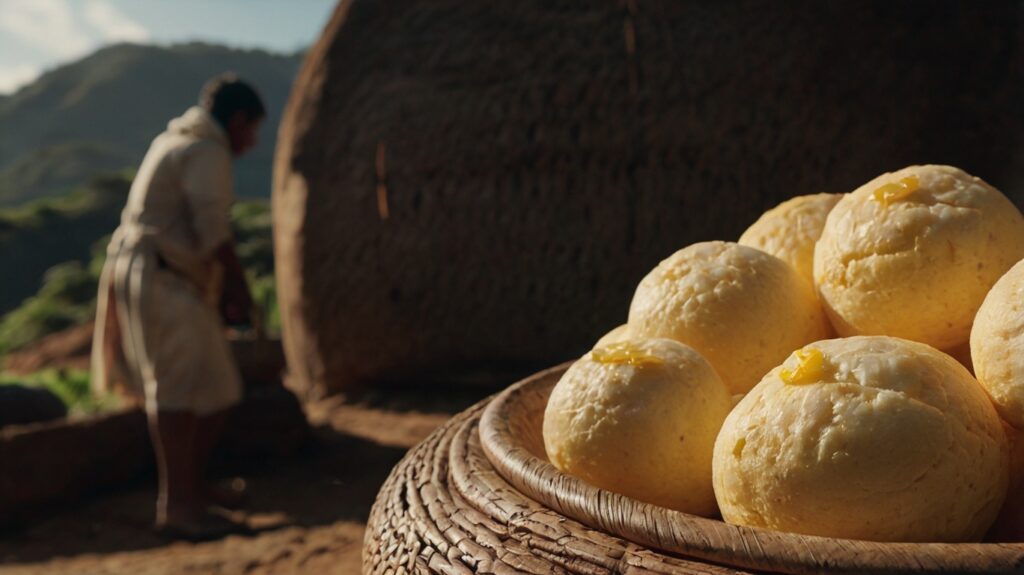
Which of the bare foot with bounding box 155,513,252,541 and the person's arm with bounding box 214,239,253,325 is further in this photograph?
the person's arm with bounding box 214,239,253,325

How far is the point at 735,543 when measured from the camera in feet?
2.65

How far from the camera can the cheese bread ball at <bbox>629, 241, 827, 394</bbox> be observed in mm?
1205

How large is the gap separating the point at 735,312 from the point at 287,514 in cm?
342


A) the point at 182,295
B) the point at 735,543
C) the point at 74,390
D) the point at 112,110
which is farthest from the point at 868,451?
the point at 112,110

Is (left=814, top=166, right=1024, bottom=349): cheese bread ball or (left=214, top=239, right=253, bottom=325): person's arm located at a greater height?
(left=814, top=166, right=1024, bottom=349): cheese bread ball

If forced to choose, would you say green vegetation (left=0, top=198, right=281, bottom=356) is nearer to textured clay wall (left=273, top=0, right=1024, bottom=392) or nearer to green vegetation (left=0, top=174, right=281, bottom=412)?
green vegetation (left=0, top=174, right=281, bottom=412)

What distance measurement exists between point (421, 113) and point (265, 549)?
2.80 metres

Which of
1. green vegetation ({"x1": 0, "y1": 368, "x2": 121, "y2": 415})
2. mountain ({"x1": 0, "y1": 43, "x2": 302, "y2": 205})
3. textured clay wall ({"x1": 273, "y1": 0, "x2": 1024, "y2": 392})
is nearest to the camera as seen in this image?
textured clay wall ({"x1": 273, "y1": 0, "x2": 1024, "y2": 392})

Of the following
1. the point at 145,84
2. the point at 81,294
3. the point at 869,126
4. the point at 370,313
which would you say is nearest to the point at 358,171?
the point at 370,313

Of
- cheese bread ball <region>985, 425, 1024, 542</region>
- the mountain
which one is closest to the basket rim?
cheese bread ball <region>985, 425, 1024, 542</region>

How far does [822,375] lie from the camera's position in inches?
37.2

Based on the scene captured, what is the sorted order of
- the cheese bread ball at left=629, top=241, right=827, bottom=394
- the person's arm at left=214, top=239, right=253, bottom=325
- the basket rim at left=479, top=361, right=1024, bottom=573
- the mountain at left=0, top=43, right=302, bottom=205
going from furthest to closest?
the mountain at left=0, top=43, right=302, bottom=205, the person's arm at left=214, top=239, right=253, bottom=325, the cheese bread ball at left=629, top=241, right=827, bottom=394, the basket rim at left=479, top=361, right=1024, bottom=573

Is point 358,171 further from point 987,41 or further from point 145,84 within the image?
point 145,84

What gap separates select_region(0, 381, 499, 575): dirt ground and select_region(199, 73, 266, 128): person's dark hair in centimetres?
191
